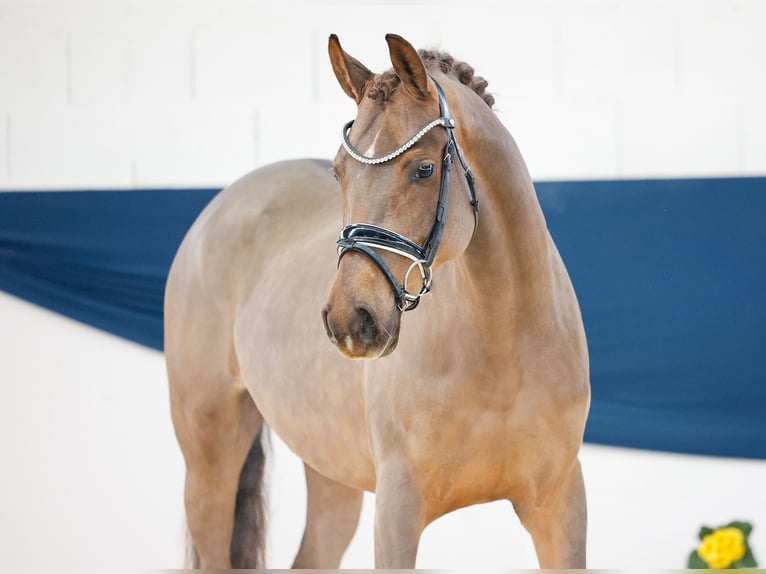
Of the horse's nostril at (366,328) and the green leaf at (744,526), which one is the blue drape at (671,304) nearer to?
the green leaf at (744,526)

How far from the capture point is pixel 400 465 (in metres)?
2.25

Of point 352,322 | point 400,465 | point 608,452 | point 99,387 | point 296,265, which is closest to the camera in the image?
point 352,322

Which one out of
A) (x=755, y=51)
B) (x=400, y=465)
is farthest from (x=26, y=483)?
(x=755, y=51)

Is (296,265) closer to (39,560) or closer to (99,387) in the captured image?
(99,387)

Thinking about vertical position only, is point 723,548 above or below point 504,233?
below

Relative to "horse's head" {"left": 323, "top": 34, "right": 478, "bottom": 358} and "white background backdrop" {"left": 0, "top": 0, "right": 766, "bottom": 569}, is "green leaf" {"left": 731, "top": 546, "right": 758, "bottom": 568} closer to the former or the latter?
"white background backdrop" {"left": 0, "top": 0, "right": 766, "bottom": 569}

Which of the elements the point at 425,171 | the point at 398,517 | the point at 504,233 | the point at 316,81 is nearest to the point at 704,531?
the point at 398,517

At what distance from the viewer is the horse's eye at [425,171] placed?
1.94 m

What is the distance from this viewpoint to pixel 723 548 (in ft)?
13.4

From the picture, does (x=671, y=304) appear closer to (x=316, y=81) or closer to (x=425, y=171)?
(x=316, y=81)

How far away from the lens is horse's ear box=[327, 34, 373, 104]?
2102mm

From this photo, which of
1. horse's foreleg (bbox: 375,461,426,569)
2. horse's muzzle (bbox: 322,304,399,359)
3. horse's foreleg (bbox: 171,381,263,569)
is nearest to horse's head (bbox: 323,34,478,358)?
horse's muzzle (bbox: 322,304,399,359)

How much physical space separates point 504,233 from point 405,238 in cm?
37

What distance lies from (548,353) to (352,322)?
624 mm
